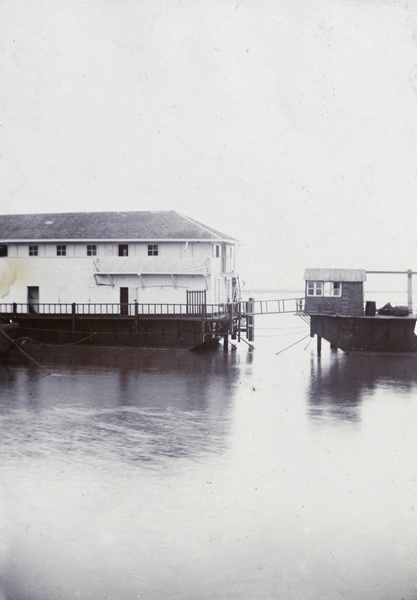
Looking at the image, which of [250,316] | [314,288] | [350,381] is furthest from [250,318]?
[350,381]

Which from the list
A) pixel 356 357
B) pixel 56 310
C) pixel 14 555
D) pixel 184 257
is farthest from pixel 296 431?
pixel 56 310

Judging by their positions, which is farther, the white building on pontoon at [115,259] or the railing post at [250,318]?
the railing post at [250,318]

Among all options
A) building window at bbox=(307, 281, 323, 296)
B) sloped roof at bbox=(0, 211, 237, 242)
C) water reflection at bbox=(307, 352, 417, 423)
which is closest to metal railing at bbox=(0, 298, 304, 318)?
building window at bbox=(307, 281, 323, 296)

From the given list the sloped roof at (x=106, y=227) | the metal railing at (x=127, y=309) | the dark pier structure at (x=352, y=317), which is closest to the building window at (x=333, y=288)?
the dark pier structure at (x=352, y=317)

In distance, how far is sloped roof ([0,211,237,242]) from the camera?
2592cm

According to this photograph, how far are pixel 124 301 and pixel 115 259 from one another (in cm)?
161

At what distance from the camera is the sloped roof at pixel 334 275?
23594 millimetres

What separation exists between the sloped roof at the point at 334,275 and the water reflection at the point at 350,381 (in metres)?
2.67

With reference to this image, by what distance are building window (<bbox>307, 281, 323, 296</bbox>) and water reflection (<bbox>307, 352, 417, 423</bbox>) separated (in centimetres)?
229

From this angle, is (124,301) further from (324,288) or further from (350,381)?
(350,381)

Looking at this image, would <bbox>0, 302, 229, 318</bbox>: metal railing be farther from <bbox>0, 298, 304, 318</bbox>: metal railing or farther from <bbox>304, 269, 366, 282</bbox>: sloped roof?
<bbox>304, 269, 366, 282</bbox>: sloped roof

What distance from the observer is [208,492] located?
31.1 ft

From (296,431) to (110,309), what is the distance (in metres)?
13.9

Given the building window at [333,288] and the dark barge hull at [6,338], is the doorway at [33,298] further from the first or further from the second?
the building window at [333,288]
